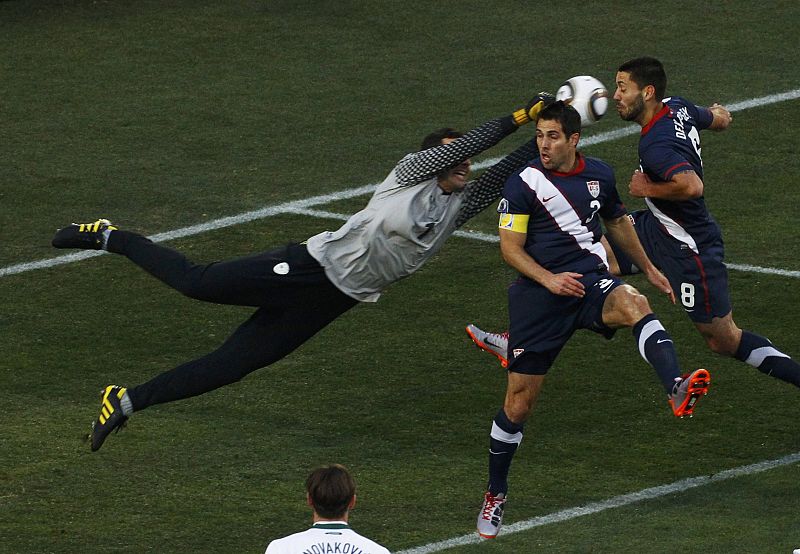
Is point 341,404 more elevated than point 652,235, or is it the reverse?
point 652,235

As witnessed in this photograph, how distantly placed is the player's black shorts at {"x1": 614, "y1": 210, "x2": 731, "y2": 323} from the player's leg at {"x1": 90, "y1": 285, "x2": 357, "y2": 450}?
2163 mm

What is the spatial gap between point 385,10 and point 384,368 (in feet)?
31.5

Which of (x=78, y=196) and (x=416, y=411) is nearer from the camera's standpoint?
(x=416, y=411)

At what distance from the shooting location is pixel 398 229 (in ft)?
32.6

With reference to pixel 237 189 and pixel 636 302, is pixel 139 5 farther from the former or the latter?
pixel 636 302

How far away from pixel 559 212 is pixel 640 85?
4.77ft

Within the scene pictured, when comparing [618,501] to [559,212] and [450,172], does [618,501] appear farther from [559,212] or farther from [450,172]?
[450,172]

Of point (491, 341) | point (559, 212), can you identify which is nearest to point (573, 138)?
point (559, 212)

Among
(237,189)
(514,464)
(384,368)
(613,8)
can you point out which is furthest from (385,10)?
(514,464)

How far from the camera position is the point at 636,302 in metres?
9.59

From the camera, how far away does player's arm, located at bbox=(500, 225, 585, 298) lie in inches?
375

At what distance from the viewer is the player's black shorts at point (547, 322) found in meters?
9.67

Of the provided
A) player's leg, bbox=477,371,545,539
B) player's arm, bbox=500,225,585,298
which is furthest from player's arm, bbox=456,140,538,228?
player's leg, bbox=477,371,545,539

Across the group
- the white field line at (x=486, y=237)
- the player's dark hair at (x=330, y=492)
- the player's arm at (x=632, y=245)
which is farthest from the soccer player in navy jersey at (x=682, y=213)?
the player's dark hair at (x=330, y=492)
